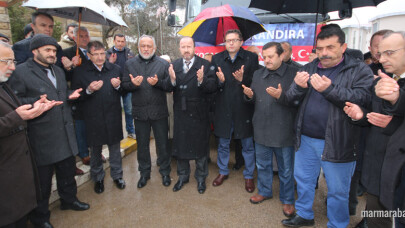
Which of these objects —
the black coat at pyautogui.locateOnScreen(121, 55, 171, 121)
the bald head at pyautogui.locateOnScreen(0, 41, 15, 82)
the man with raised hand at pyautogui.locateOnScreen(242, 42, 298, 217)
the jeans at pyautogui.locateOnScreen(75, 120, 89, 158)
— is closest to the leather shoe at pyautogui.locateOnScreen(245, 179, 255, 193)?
the man with raised hand at pyautogui.locateOnScreen(242, 42, 298, 217)

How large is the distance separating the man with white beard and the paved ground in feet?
1.34

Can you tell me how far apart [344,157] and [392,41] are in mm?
1047

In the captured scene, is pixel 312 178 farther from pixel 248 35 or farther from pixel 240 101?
pixel 248 35

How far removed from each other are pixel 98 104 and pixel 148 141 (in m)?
0.90

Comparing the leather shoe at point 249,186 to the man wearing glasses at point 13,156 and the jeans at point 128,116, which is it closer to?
the man wearing glasses at point 13,156

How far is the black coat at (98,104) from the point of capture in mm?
3396

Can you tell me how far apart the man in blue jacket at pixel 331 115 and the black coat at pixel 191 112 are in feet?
4.27

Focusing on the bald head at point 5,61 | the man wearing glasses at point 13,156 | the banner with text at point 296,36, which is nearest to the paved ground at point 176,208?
the man wearing glasses at point 13,156

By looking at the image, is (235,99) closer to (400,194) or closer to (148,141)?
(148,141)

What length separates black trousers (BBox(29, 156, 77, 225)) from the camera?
8.98 ft

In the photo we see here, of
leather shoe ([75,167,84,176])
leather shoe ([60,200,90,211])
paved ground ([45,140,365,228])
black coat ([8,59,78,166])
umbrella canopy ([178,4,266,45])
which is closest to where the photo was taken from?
black coat ([8,59,78,166])

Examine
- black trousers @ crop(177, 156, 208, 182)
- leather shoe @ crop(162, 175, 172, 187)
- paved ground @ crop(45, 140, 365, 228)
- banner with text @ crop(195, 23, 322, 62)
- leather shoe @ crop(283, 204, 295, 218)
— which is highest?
banner with text @ crop(195, 23, 322, 62)

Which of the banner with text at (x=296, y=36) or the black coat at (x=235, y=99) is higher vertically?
the banner with text at (x=296, y=36)

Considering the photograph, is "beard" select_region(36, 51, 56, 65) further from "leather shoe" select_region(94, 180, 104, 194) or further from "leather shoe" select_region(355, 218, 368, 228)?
"leather shoe" select_region(355, 218, 368, 228)
